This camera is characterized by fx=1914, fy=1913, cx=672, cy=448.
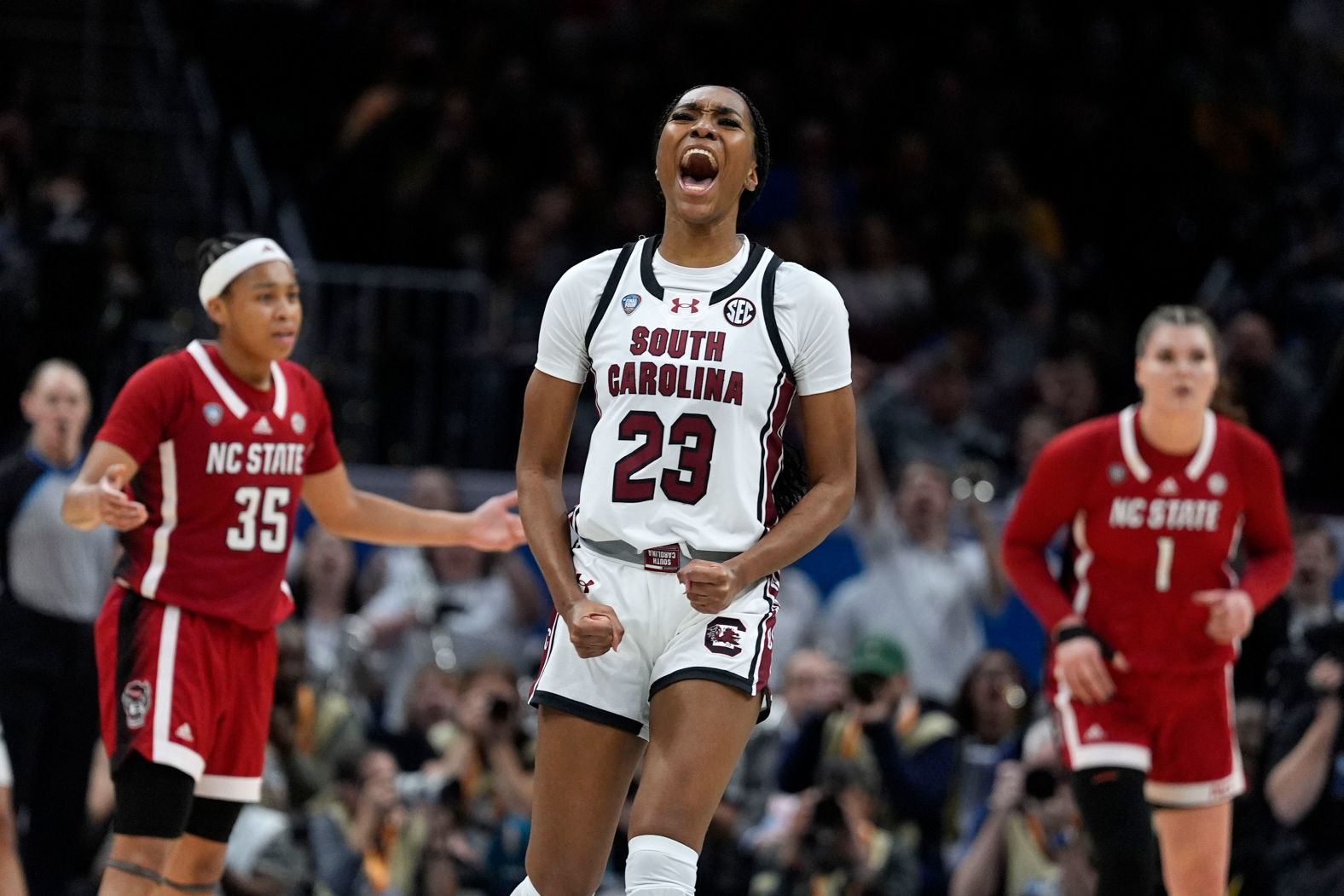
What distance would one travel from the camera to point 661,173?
467 cm

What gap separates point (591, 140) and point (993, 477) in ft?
14.3

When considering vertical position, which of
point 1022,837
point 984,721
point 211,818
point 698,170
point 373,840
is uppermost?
point 698,170

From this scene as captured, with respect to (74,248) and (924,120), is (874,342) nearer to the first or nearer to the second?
(924,120)

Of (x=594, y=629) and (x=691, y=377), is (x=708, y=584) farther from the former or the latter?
(x=691, y=377)

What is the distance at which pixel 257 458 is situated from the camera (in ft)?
19.0

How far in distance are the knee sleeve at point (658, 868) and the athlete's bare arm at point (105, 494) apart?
1.87 m

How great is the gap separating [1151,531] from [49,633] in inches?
180

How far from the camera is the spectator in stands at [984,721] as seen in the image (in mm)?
8781

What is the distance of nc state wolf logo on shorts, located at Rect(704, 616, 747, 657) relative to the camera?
445 centimetres

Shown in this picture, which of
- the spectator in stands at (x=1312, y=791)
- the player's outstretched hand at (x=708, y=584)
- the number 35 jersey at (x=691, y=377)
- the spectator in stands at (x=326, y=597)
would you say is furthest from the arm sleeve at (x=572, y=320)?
the spectator in stands at (x=326, y=597)

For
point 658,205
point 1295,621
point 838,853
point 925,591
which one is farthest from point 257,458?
point 1295,621

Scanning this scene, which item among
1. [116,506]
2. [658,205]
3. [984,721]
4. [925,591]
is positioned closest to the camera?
[116,506]

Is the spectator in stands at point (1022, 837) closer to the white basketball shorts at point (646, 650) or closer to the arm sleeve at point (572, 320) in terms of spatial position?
the white basketball shorts at point (646, 650)

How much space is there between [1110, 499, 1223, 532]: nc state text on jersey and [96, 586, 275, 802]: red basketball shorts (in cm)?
276
